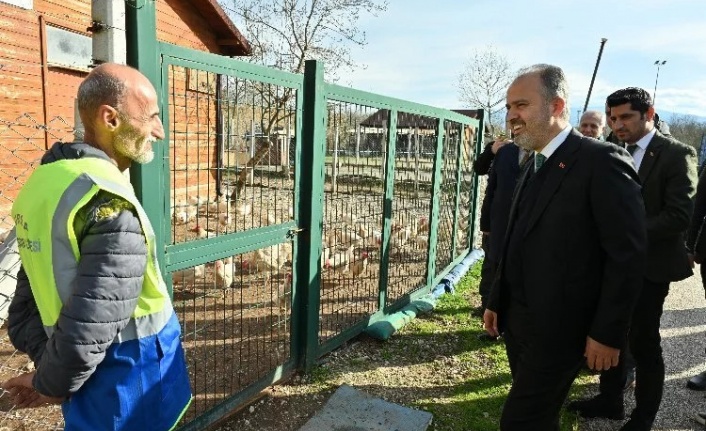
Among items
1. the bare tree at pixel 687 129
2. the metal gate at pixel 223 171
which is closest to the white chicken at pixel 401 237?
the metal gate at pixel 223 171

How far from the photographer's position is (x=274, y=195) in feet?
11.1

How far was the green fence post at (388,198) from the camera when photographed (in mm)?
4520

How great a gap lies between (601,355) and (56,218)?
223cm

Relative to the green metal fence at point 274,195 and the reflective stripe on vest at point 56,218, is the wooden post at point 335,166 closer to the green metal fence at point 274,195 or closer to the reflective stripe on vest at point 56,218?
the green metal fence at point 274,195

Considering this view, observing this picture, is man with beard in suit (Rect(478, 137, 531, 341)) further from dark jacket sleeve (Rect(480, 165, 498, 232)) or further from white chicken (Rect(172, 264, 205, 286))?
white chicken (Rect(172, 264, 205, 286))

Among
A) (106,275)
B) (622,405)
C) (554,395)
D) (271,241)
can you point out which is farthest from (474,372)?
(106,275)

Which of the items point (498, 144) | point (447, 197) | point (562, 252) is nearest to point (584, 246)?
point (562, 252)

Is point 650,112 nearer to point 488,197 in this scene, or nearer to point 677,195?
point 677,195

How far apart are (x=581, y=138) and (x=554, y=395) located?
126cm

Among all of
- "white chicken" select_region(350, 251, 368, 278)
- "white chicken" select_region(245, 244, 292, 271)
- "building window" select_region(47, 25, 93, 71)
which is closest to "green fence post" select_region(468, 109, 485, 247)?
"white chicken" select_region(350, 251, 368, 278)

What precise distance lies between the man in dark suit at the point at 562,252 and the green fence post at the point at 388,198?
2.16 meters

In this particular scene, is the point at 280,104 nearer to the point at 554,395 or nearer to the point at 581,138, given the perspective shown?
the point at 581,138

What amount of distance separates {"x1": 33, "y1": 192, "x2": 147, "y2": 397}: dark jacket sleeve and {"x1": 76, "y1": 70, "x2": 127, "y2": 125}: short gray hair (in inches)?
12.9

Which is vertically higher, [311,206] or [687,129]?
[687,129]
